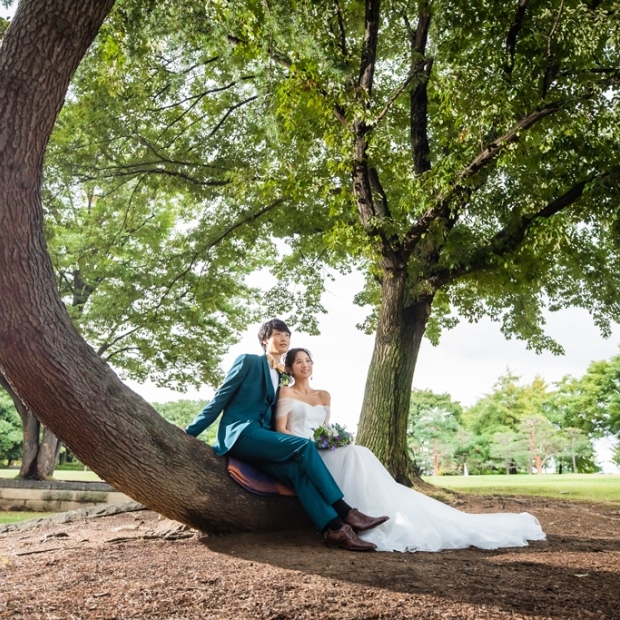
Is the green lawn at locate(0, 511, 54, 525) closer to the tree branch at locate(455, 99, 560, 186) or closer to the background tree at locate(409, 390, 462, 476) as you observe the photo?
the tree branch at locate(455, 99, 560, 186)

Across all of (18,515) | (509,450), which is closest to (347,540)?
(18,515)

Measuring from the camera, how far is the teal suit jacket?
5.84 m

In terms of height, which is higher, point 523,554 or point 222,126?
point 222,126

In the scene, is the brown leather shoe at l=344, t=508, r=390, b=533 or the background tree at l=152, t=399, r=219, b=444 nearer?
the brown leather shoe at l=344, t=508, r=390, b=533

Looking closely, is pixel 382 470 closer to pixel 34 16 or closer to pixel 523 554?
pixel 523 554

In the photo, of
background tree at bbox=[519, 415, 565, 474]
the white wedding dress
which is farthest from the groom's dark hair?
background tree at bbox=[519, 415, 565, 474]

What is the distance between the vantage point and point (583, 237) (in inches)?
568

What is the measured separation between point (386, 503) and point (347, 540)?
64 cm

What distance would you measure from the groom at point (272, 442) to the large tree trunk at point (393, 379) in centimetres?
473

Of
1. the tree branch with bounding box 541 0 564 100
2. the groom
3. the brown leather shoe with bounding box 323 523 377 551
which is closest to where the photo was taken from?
the brown leather shoe with bounding box 323 523 377 551

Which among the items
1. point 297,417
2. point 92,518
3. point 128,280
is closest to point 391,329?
point 297,417

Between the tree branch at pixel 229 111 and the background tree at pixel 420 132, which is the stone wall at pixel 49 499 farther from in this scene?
the tree branch at pixel 229 111

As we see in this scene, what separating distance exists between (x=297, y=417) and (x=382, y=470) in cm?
102

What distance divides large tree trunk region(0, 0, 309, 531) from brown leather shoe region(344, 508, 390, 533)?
1.20 metres
